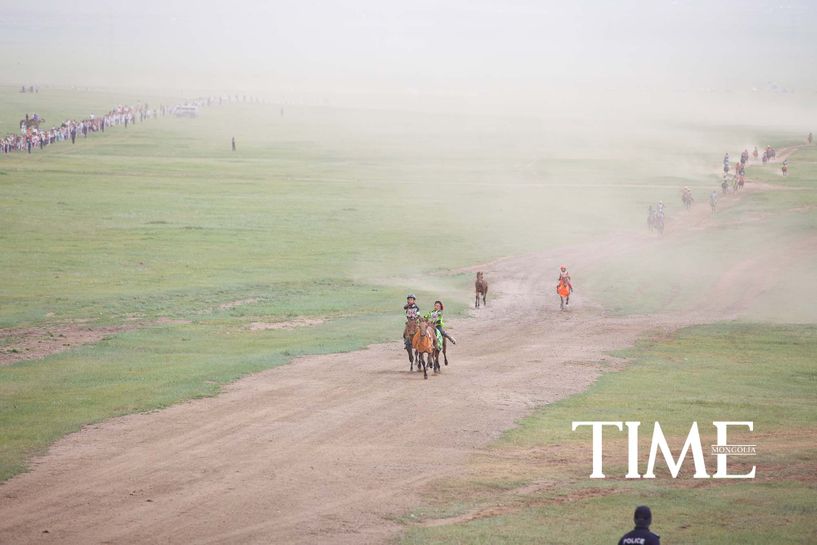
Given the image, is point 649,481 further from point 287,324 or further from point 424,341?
point 287,324

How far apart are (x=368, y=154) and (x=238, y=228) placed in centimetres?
6008

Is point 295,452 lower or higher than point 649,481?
higher

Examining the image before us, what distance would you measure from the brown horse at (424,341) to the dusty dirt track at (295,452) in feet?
2.07

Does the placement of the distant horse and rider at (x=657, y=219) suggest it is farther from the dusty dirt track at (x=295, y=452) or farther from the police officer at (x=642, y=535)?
the police officer at (x=642, y=535)

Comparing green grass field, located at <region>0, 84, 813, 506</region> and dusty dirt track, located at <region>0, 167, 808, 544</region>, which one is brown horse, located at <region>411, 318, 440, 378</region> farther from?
green grass field, located at <region>0, 84, 813, 506</region>

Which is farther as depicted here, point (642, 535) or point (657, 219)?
point (657, 219)

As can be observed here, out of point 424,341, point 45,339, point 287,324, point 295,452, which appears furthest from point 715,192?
point 295,452

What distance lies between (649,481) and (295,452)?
7.85m

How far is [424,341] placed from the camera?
1336 inches

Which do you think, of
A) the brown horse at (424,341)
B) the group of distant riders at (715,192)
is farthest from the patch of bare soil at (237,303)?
the group of distant riders at (715,192)

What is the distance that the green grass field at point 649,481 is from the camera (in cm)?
2045

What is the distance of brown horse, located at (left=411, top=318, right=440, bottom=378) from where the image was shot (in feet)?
111

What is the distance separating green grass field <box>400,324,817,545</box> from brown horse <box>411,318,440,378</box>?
478 centimetres

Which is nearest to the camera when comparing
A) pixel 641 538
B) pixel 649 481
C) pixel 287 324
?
pixel 641 538
